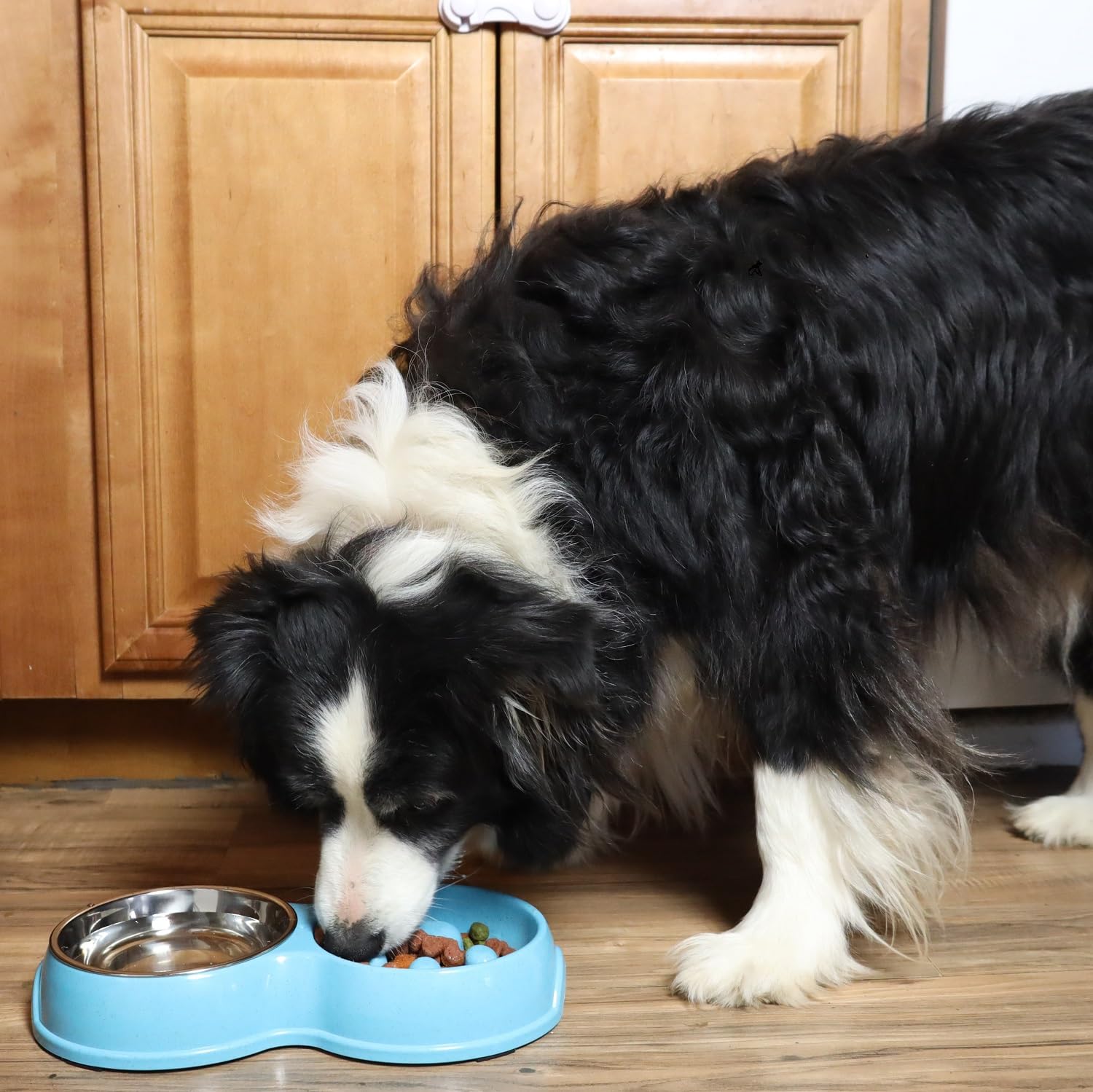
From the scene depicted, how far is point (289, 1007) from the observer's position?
1420 millimetres

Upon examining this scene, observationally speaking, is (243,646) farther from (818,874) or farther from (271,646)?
(818,874)

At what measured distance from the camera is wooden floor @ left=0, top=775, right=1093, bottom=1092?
1.36 metres

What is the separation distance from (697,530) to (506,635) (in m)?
0.28

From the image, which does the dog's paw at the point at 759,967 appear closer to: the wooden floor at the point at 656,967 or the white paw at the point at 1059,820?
the wooden floor at the point at 656,967

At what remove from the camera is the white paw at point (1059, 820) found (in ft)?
6.73

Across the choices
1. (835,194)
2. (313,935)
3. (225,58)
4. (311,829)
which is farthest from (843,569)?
(225,58)

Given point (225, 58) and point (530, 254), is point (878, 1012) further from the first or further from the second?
point (225, 58)

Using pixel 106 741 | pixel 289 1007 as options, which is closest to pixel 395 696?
pixel 289 1007

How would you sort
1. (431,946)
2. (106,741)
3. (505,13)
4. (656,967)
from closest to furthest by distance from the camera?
(431,946) < (656,967) < (505,13) < (106,741)

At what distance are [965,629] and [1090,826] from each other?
397 millimetres

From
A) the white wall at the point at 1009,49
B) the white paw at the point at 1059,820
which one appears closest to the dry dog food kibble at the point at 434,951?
the white paw at the point at 1059,820

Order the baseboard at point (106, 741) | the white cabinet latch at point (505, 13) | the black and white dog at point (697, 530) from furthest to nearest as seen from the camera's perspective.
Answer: the baseboard at point (106, 741) → the white cabinet latch at point (505, 13) → the black and white dog at point (697, 530)

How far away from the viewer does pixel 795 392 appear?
1.56 metres

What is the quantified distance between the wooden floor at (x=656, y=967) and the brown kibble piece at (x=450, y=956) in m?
0.14
